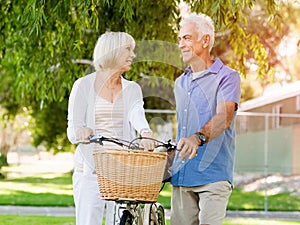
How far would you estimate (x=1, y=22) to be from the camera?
10000mm

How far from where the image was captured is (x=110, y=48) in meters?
5.27

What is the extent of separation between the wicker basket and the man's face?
920mm

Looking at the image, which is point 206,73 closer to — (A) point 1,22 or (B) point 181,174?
(B) point 181,174

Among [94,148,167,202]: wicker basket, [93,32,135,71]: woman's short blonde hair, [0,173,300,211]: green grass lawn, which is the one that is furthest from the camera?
[0,173,300,211]: green grass lawn

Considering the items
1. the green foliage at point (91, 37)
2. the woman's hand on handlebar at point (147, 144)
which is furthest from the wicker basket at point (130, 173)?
the green foliage at point (91, 37)

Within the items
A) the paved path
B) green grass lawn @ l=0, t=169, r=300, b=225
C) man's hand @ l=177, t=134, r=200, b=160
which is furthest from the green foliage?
the paved path

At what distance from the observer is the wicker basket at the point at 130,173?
4758 mm

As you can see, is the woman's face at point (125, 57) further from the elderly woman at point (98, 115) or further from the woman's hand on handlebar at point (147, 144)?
the woman's hand on handlebar at point (147, 144)

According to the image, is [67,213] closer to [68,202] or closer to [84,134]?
[68,202]

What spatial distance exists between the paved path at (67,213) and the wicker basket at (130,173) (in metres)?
11.4

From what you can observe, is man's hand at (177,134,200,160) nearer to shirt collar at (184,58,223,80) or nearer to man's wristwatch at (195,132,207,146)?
man's wristwatch at (195,132,207,146)

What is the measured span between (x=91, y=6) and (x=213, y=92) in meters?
2.20

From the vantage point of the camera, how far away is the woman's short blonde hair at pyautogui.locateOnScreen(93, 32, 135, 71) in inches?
207

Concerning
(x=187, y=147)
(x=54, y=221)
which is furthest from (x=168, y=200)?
(x=187, y=147)
